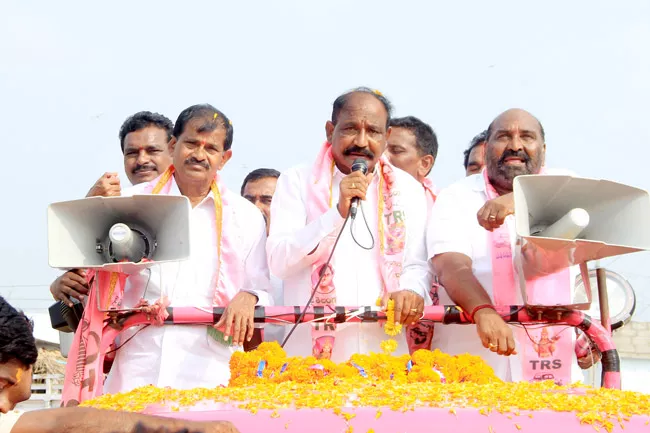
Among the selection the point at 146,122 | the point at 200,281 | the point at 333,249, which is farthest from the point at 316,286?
the point at 146,122

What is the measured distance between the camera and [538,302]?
3.75 metres

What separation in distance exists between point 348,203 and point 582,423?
145cm

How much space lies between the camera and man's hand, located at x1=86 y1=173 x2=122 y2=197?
3.89 m

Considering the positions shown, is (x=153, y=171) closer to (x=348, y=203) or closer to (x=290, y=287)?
(x=290, y=287)

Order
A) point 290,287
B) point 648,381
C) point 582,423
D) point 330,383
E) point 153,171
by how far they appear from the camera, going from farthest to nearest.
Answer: point 648,381, point 153,171, point 290,287, point 330,383, point 582,423

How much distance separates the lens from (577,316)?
3736 mm

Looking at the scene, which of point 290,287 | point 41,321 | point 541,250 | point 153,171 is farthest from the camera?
point 41,321

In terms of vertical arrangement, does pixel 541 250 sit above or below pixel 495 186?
below

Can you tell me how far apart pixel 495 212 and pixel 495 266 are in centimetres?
45

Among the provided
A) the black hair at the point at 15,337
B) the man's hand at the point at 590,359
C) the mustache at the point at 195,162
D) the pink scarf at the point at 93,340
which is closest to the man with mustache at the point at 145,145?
Result: the mustache at the point at 195,162

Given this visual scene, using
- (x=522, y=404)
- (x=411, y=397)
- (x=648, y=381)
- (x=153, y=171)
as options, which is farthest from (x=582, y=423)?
(x=648, y=381)

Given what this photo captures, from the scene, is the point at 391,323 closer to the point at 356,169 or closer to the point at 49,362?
the point at 356,169

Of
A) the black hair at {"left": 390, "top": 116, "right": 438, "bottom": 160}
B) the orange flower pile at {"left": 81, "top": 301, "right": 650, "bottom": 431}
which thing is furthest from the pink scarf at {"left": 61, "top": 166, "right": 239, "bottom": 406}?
the black hair at {"left": 390, "top": 116, "right": 438, "bottom": 160}

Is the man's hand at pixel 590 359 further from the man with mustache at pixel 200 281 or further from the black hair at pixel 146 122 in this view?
the black hair at pixel 146 122
